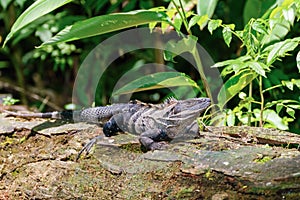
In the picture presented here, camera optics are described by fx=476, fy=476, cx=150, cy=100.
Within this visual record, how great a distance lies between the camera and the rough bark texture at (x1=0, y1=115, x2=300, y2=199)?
1972 millimetres

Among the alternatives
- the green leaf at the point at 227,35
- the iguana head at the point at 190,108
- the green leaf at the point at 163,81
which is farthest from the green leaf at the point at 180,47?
the iguana head at the point at 190,108

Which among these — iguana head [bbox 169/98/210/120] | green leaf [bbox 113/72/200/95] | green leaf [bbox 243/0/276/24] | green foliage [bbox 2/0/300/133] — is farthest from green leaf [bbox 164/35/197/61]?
green leaf [bbox 243/0/276/24]

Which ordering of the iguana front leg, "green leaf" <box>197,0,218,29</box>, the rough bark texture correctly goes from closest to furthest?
the rough bark texture, the iguana front leg, "green leaf" <box>197,0,218,29</box>

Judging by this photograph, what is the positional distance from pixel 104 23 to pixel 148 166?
98 centimetres

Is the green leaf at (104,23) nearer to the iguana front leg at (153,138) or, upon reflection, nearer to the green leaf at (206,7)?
the green leaf at (206,7)

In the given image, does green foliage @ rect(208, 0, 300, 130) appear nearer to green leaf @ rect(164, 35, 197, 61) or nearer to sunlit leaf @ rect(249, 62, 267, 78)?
sunlit leaf @ rect(249, 62, 267, 78)

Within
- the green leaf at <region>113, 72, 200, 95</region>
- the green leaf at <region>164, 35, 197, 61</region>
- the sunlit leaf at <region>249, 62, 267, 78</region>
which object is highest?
the green leaf at <region>164, 35, 197, 61</region>

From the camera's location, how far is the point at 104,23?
2.80m

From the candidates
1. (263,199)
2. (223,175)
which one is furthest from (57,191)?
(263,199)

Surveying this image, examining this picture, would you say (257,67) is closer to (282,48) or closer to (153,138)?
(282,48)

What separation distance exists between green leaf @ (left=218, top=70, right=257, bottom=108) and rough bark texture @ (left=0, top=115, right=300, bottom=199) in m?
0.30

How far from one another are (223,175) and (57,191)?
2.71 feet

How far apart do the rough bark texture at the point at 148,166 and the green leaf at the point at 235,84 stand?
30 cm

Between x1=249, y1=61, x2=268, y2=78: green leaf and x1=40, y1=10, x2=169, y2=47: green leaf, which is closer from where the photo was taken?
x1=249, y1=61, x2=268, y2=78: green leaf
